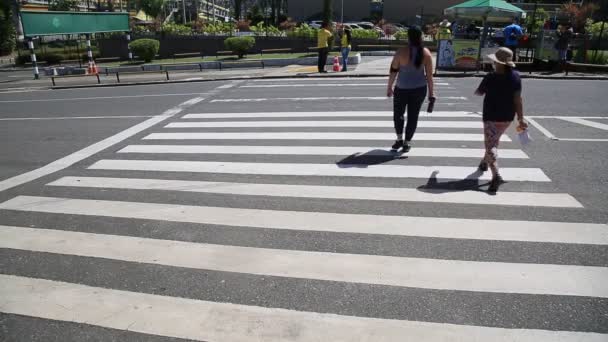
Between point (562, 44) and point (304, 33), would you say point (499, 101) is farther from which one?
point (304, 33)

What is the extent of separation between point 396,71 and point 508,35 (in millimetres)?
13927

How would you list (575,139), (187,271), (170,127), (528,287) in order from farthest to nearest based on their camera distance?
(170,127)
(575,139)
(187,271)
(528,287)

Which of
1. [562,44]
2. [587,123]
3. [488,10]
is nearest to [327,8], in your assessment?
[488,10]

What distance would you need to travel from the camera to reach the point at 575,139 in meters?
Result: 7.72

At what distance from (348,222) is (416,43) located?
330 cm

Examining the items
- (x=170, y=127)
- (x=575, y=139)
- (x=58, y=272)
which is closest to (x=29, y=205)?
(x=58, y=272)

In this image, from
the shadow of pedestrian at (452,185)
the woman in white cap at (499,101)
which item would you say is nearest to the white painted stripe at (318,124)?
the shadow of pedestrian at (452,185)

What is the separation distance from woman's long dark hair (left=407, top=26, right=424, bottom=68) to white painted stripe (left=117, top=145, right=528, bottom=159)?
4.87ft

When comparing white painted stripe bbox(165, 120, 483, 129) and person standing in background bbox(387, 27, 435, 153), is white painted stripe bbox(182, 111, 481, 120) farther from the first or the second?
person standing in background bbox(387, 27, 435, 153)

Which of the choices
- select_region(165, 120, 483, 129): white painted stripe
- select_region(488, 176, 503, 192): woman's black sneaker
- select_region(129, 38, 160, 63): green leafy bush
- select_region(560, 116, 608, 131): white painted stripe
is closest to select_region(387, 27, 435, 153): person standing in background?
select_region(488, 176, 503, 192): woman's black sneaker

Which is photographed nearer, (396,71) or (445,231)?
(445,231)

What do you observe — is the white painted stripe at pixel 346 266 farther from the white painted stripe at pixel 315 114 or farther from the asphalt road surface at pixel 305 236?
the white painted stripe at pixel 315 114

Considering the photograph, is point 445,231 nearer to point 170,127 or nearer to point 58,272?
point 58,272

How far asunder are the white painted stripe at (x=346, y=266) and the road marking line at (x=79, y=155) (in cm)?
251
